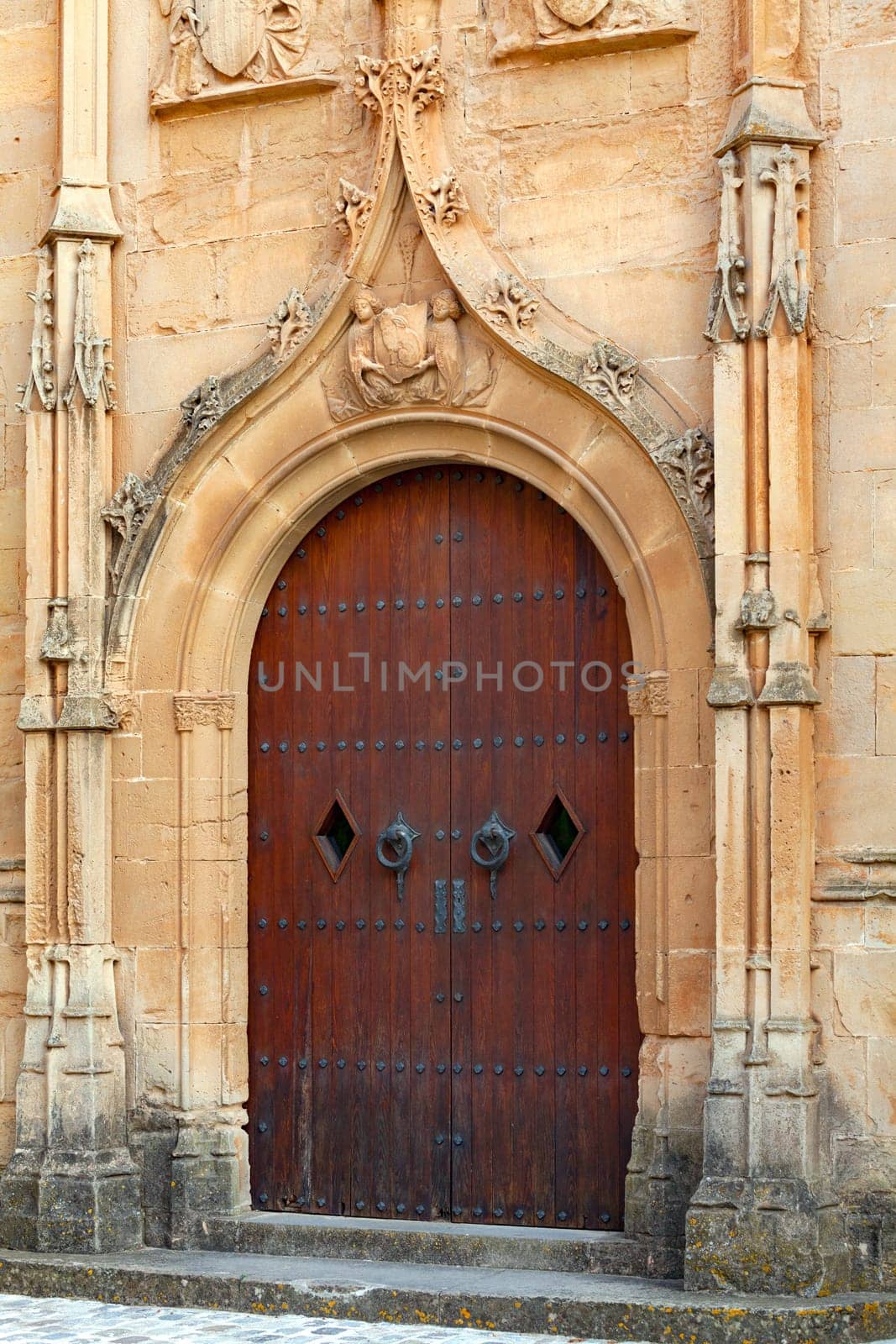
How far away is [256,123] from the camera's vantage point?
8.73 metres

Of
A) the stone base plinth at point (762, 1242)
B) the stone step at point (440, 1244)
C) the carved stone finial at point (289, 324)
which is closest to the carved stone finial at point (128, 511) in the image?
the carved stone finial at point (289, 324)

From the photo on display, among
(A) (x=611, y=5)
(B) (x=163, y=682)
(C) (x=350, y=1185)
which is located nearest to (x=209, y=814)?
(B) (x=163, y=682)

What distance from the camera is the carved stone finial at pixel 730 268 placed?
24.6 ft

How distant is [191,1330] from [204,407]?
3702 mm

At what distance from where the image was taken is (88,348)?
8.67 m

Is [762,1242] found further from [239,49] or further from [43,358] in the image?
[239,49]

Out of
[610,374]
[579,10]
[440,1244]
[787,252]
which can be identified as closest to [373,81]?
[579,10]

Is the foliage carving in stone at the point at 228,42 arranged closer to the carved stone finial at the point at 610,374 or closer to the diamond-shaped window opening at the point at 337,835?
the carved stone finial at the point at 610,374

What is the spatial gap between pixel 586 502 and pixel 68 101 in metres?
2.95

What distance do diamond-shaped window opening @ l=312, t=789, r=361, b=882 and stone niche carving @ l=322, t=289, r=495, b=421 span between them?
166cm

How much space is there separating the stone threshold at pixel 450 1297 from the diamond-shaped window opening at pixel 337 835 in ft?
5.31

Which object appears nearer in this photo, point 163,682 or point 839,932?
point 839,932

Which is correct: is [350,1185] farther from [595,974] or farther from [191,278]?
[191,278]

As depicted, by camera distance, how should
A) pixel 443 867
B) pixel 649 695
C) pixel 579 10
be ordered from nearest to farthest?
pixel 649 695
pixel 579 10
pixel 443 867
